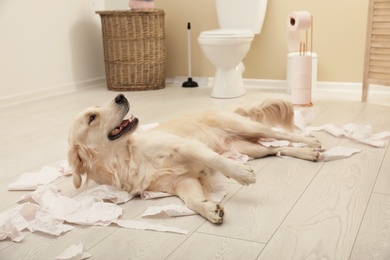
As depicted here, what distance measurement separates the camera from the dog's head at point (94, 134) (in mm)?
1648

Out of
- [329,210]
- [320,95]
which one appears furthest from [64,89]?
[329,210]

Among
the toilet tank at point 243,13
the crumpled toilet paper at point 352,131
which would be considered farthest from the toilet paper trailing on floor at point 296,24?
the crumpled toilet paper at point 352,131

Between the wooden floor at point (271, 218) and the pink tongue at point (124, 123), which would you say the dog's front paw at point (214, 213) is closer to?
the wooden floor at point (271, 218)

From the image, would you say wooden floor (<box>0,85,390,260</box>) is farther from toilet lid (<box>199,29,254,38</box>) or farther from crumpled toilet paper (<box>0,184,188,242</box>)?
toilet lid (<box>199,29,254,38</box>)

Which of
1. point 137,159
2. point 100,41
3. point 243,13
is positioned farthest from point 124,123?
point 100,41

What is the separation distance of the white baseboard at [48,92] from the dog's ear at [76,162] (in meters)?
2.23

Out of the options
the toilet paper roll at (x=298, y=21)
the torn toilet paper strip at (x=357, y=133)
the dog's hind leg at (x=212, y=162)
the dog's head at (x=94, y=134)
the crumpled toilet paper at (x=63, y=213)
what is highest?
the toilet paper roll at (x=298, y=21)

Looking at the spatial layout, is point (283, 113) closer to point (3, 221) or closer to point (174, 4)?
point (3, 221)

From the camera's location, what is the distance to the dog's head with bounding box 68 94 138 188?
5.41 feet

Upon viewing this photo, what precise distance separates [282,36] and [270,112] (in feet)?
6.14

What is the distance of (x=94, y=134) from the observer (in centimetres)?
166

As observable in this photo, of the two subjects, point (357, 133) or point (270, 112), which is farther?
point (357, 133)

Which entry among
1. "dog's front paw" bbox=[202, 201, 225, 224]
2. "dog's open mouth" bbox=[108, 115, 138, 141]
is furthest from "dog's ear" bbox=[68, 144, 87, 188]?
"dog's front paw" bbox=[202, 201, 225, 224]

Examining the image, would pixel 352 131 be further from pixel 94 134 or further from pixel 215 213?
pixel 94 134
